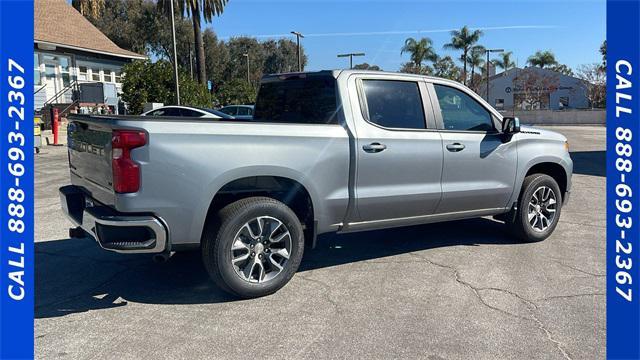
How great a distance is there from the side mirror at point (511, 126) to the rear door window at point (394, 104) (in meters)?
1.05

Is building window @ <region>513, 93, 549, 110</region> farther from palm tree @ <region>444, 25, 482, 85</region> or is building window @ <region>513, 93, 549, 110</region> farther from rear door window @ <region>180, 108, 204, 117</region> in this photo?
rear door window @ <region>180, 108, 204, 117</region>

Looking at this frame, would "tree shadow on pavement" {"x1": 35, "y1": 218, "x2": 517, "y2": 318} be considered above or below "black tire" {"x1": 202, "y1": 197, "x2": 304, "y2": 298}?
below

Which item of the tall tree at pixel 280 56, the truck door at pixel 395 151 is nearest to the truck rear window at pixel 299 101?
the truck door at pixel 395 151

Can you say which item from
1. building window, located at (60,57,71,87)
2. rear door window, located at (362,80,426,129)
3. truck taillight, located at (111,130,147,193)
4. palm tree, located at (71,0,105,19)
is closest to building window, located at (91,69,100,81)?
building window, located at (60,57,71,87)

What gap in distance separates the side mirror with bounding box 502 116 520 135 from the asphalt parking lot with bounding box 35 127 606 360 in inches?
52.9

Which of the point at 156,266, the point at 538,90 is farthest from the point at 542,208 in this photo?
the point at 538,90

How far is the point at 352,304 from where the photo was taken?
4203 millimetres

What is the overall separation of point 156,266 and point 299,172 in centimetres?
195

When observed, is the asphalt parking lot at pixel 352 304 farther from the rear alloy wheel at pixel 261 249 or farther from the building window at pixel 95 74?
the building window at pixel 95 74

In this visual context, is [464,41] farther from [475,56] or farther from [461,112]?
[461,112]

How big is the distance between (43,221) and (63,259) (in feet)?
7.01

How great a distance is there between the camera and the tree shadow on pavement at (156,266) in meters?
4.34

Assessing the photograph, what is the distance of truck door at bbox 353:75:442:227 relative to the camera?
15.4ft

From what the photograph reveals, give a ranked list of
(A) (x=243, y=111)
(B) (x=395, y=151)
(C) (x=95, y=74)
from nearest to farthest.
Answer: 1. (B) (x=395, y=151)
2. (A) (x=243, y=111)
3. (C) (x=95, y=74)
